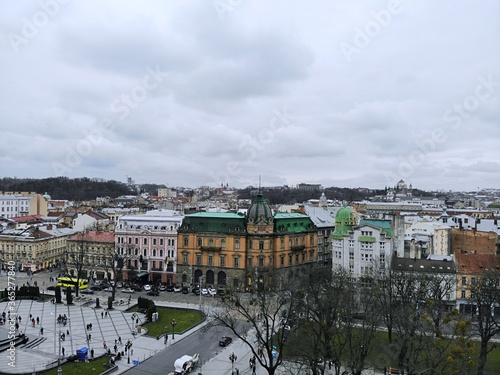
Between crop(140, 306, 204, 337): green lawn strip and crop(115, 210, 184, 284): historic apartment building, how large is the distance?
1699cm

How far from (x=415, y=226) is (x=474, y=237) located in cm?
1067

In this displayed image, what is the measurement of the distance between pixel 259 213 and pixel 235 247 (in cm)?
662

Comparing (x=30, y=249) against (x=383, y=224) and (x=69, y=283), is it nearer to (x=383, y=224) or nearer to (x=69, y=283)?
(x=69, y=283)

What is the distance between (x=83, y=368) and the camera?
131 feet

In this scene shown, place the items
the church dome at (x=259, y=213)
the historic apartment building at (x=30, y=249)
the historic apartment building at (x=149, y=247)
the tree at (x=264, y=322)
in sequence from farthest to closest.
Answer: the historic apartment building at (x=30, y=249), the historic apartment building at (x=149, y=247), the church dome at (x=259, y=213), the tree at (x=264, y=322)

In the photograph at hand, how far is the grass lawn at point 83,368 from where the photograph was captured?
38906 millimetres

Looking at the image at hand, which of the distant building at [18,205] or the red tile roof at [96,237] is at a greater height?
the distant building at [18,205]

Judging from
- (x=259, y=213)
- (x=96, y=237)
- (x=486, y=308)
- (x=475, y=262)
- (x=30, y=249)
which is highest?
(x=259, y=213)

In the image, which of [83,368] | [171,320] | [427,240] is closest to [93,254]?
[171,320]

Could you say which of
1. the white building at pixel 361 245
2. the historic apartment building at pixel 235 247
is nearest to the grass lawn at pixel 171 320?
the historic apartment building at pixel 235 247

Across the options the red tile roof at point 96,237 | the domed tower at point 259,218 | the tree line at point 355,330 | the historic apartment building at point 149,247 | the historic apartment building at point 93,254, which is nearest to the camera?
the tree line at point 355,330

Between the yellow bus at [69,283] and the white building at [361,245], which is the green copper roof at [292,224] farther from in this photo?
the yellow bus at [69,283]

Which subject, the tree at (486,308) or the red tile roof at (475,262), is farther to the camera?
the red tile roof at (475,262)

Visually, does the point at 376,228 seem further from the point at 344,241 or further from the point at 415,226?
the point at 415,226
